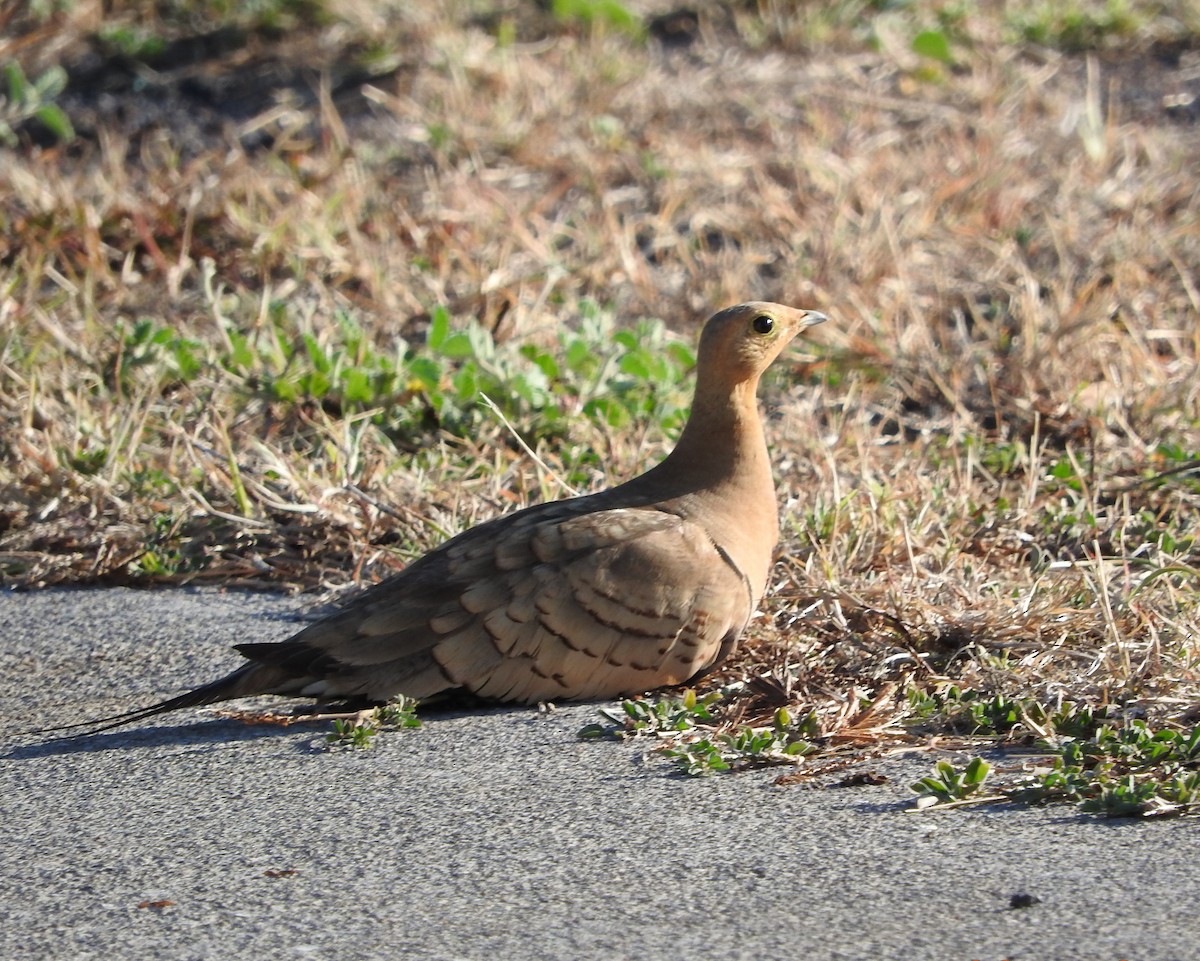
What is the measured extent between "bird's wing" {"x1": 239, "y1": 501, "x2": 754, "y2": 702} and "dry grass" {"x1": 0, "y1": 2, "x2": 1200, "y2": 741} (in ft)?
0.91

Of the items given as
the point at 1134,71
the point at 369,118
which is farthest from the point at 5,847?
the point at 1134,71

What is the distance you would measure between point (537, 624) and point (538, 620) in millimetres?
10

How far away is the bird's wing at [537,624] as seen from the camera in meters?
3.96

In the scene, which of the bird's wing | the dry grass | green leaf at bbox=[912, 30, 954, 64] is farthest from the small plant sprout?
green leaf at bbox=[912, 30, 954, 64]

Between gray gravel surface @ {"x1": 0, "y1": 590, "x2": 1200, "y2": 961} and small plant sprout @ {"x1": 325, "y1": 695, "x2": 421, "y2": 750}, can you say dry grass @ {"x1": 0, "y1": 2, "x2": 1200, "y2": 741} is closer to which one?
gray gravel surface @ {"x1": 0, "y1": 590, "x2": 1200, "y2": 961}

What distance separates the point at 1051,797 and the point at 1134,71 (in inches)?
300

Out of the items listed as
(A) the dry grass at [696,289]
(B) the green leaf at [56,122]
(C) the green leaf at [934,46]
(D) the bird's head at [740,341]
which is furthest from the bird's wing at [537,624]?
(C) the green leaf at [934,46]

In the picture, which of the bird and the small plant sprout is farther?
the bird

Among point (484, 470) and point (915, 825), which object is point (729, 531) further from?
point (484, 470)

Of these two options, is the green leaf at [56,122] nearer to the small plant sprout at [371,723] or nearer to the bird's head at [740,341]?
the bird's head at [740,341]

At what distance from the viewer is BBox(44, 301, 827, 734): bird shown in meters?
3.96

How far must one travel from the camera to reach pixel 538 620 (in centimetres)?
401

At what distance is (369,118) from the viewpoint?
944 centimetres

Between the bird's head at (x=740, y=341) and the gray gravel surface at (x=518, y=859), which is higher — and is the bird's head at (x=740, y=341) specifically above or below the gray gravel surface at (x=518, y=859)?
above
